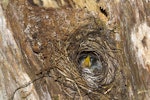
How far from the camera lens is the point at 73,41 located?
332 cm

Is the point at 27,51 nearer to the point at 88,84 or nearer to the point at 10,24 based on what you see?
the point at 10,24

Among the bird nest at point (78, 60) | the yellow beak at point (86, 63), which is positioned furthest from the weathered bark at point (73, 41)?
the yellow beak at point (86, 63)

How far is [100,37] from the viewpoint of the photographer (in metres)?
3.38

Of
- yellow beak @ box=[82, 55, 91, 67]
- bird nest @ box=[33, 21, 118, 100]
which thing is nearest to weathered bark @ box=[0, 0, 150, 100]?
bird nest @ box=[33, 21, 118, 100]

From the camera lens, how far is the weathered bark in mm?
3158

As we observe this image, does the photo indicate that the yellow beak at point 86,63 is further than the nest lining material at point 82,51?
Yes

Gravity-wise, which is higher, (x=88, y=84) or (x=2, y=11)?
(x=2, y=11)

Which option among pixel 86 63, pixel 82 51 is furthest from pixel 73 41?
pixel 86 63

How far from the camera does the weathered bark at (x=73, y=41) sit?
3158 millimetres

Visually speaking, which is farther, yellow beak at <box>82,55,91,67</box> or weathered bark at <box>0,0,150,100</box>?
yellow beak at <box>82,55,91,67</box>

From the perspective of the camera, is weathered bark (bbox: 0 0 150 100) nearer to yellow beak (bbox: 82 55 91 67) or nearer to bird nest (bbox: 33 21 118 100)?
bird nest (bbox: 33 21 118 100)

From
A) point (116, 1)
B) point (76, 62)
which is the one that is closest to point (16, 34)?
point (76, 62)

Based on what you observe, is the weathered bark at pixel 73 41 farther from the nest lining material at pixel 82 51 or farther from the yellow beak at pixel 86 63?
the yellow beak at pixel 86 63

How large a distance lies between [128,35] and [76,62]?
1.43 ft
